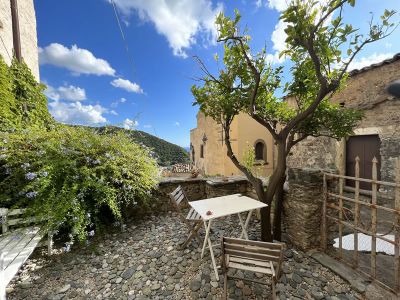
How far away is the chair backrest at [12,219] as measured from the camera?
120 inches

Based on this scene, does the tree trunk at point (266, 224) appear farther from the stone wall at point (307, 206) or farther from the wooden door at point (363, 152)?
the wooden door at point (363, 152)

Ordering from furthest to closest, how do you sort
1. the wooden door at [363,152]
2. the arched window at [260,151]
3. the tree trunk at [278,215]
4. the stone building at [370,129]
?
the arched window at [260,151]
the wooden door at [363,152]
the stone building at [370,129]
the tree trunk at [278,215]

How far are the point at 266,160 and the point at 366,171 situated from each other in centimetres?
562

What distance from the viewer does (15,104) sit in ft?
17.0

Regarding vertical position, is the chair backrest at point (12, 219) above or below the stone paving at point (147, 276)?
above

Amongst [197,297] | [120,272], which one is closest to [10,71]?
[120,272]

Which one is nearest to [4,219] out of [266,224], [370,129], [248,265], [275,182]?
[248,265]

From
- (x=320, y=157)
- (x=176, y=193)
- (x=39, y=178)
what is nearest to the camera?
(x=39, y=178)

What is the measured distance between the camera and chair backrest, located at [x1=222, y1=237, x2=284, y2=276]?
2088 mm

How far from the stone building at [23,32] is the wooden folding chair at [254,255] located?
22.7ft

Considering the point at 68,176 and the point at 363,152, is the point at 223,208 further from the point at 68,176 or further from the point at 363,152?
the point at 363,152

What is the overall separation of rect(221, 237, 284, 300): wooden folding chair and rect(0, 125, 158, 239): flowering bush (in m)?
2.13

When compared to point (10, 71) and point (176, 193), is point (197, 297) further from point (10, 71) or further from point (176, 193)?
point (10, 71)

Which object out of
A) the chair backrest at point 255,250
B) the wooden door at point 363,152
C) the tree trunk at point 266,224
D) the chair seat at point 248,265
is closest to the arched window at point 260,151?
the wooden door at point 363,152
